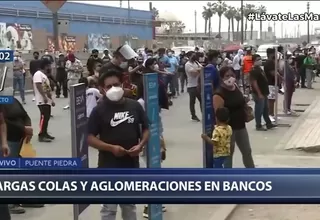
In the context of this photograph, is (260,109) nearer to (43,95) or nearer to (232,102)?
(43,95)

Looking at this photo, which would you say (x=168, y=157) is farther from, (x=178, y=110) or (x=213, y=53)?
(x=178, y=110)

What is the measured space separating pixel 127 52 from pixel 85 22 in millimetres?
1266

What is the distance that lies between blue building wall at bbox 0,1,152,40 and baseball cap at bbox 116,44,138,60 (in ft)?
1.88

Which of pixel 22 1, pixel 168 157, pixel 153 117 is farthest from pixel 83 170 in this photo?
pixel 168 157

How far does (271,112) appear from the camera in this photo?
14148 millimetres

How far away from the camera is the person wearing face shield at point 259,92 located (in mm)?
12078

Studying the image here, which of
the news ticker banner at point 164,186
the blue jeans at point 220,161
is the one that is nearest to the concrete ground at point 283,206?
the blue jeans at point 220,161

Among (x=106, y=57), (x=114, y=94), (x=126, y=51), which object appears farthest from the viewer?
(x=106, y=57)

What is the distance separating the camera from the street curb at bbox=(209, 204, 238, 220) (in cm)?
662

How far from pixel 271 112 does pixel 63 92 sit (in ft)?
24.9

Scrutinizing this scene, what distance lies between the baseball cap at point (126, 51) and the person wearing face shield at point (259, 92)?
5083 mm

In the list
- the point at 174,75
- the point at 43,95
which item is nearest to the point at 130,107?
the point at 43,95

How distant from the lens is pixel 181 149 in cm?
1080

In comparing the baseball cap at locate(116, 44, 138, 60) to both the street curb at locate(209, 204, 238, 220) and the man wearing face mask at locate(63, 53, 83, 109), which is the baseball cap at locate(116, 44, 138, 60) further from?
the man wearing face mask at locate(63, 53, 83, 109)
